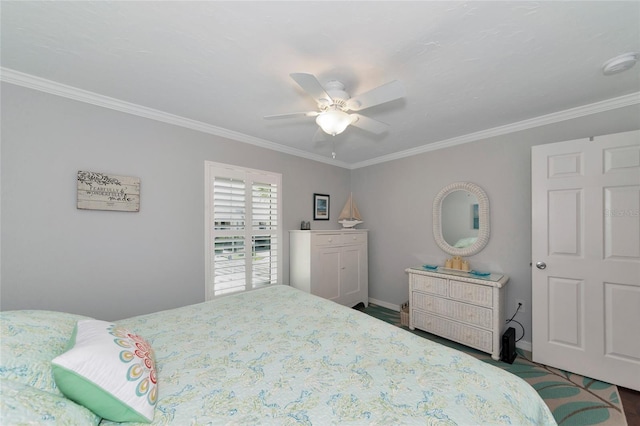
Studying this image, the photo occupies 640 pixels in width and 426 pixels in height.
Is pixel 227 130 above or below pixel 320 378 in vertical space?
above

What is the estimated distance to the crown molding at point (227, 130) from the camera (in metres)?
1.85

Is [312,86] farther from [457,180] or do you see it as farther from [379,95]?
[457,180]

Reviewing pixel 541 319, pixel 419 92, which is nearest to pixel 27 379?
pixel 419 92

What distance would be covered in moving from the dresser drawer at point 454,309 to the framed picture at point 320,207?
1726 mm

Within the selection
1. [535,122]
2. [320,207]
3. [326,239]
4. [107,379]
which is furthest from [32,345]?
[535,122]

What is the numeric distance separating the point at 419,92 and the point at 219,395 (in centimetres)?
235

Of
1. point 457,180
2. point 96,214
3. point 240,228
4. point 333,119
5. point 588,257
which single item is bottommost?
point 588,257

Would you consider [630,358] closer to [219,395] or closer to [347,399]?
[347,399]

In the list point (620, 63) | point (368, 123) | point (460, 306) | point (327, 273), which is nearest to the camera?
point (620, 63)

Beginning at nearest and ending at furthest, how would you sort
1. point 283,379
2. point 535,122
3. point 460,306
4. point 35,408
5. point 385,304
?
point 35,408 → point 283,379 → point 535,122 → point 460,306 → point 385,304

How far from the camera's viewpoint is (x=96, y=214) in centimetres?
210

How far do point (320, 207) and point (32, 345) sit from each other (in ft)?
10.6

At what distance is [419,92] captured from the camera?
6.63 ft

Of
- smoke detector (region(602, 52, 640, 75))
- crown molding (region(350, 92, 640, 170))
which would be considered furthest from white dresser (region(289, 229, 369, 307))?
smoke detector (region(602, 52, 640, 75))
